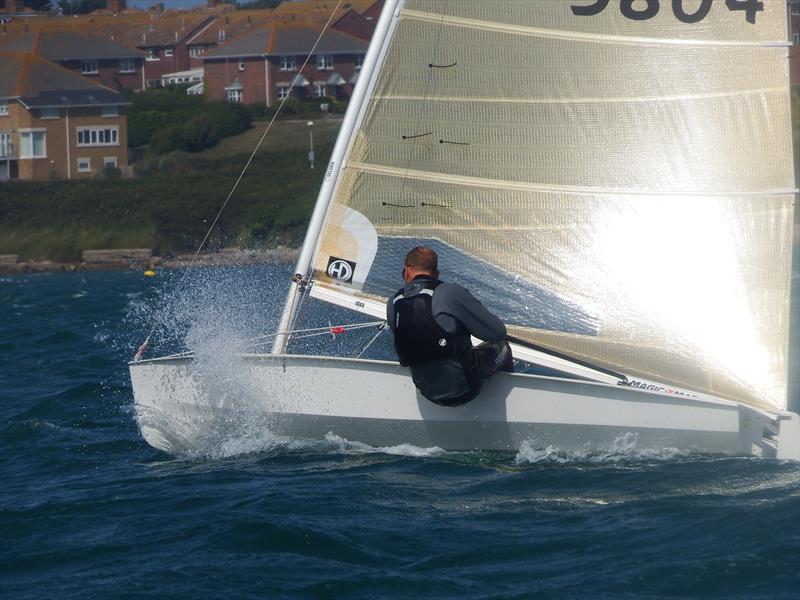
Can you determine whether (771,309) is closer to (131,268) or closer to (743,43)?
(743,43)

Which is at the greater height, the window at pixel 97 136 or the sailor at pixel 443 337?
the window at pixel 97 136

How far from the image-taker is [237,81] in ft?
185

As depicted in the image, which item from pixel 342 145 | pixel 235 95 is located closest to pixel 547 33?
pixel 342 145

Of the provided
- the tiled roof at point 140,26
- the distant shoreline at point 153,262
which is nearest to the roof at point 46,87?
the distant shoreline at point 153,262

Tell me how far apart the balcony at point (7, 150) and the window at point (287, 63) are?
42.6ft

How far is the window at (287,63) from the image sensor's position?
55.2 meters

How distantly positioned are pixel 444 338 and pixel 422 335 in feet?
0.35

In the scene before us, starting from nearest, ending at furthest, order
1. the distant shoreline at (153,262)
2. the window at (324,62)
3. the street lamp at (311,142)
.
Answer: the distant shoreline at (153,262) < the street lamp at (311,142) < the window at (324,62)

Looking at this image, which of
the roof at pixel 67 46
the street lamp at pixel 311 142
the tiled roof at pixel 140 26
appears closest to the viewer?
the street lamp at pixel 311 142

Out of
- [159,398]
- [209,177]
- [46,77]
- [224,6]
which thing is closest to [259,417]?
[159,398]

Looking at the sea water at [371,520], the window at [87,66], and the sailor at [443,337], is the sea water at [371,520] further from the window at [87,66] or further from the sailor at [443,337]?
the window at [87,66]

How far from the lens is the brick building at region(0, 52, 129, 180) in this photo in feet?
152

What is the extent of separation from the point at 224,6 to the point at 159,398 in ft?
239

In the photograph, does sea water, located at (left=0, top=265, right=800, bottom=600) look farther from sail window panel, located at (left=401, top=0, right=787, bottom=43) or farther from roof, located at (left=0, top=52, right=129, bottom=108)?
roof, located at (left=0, top=52, right=129, bottom=108)
